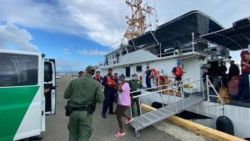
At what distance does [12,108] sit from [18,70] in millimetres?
812

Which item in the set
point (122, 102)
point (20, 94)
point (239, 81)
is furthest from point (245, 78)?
point (20, 94)

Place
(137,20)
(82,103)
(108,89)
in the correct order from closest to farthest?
(82,103), (108,89), (137,20)

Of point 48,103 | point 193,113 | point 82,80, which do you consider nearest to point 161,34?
point 193,113

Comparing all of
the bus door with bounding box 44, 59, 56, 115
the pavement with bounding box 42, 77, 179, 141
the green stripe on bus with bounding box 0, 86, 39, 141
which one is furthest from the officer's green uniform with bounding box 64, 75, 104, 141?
the bus door with bounding box 44, 59, 56, 115

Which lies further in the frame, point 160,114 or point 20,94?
point 160,114

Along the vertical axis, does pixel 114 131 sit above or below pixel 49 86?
below

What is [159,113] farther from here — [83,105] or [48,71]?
[83,105]

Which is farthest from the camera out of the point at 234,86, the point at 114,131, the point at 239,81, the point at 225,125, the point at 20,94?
the point at 234,86

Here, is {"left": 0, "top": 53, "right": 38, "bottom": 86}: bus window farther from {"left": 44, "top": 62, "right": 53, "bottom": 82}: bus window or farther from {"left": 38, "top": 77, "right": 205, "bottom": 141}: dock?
{"left": 38, "top": 77, "right": 205, "bottom": 141}: dock

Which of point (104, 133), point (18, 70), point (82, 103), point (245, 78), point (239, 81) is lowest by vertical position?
point (104, 133)

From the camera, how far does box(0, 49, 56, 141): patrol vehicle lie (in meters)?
4.91

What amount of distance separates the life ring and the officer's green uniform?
529 centimetres

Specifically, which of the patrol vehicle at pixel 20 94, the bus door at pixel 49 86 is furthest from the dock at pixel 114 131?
the patrol vehicle at pixel 20 94

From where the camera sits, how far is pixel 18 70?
5219mm
